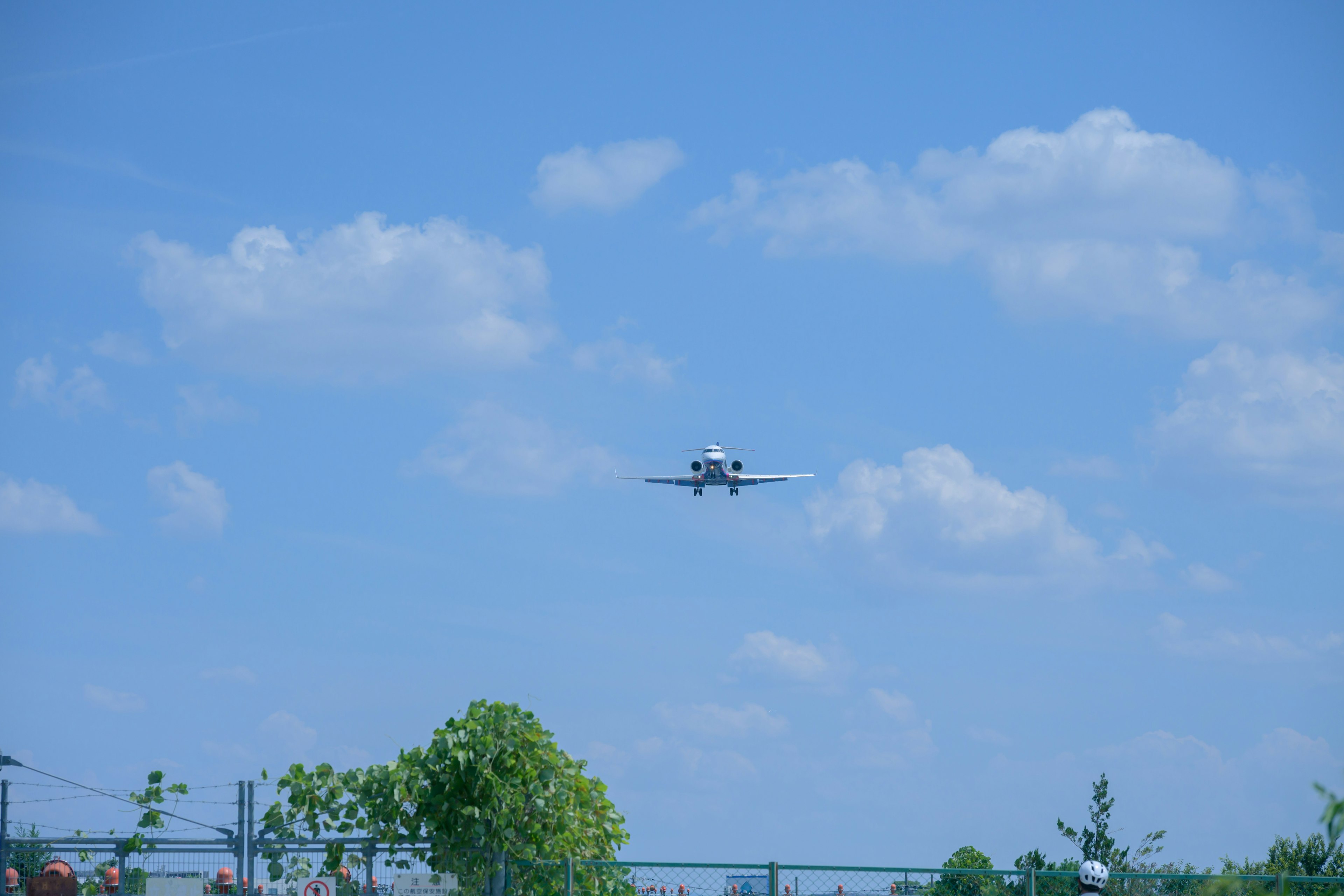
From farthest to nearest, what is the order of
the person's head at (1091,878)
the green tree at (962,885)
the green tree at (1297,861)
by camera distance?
the green tree at (1297,861) < the green tree at (962,885) < the person's head at (1091,878)

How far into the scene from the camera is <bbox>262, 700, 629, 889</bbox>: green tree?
14344 mm

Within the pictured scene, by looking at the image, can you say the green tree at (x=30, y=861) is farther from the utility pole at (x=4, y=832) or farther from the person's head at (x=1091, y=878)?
the person's head at (x=1091, y=878)

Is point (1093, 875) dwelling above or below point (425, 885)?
above

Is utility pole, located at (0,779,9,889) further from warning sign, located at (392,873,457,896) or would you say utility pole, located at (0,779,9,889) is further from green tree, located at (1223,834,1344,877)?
green tree, located at (1223,834,1344,877)

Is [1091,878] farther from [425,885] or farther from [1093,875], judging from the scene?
[425,885]

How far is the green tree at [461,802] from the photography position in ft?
47.1

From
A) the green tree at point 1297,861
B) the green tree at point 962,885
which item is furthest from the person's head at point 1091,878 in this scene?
the green tree at point 1297,861

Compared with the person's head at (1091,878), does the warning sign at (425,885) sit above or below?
below

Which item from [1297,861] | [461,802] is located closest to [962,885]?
[461,802]

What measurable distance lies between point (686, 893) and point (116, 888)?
6.52m

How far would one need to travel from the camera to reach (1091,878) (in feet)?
30.4

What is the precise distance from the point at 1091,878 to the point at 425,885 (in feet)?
25.2

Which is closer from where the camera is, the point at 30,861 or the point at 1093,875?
the point at 1093,875

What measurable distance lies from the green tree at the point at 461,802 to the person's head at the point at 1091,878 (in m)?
6.49
